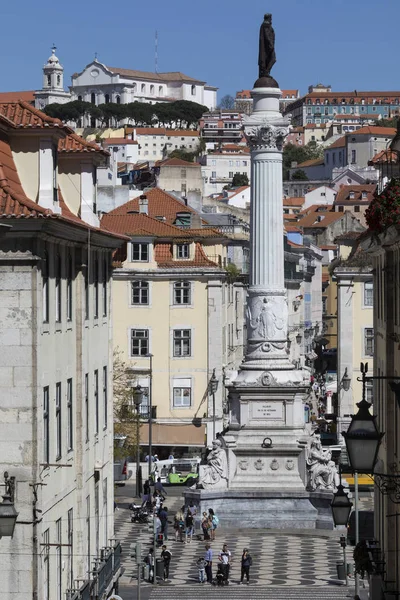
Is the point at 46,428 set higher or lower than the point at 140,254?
lower

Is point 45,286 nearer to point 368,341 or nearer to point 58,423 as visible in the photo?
point 58,423

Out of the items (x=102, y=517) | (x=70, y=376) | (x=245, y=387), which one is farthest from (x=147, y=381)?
(x=70, y=376)

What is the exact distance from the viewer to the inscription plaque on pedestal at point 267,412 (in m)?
59.2

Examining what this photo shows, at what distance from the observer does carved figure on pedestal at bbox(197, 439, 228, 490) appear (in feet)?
187

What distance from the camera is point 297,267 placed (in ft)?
394

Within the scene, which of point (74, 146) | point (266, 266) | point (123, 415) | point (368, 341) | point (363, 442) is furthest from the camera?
point (368, 341)

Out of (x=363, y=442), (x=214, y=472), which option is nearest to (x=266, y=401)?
(x=214, y=472)

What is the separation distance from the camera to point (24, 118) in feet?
97.7

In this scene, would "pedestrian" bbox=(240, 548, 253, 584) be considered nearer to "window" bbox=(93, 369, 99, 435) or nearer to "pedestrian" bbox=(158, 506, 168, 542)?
"pedestrian" bbox=(158, 506, 168, 542)

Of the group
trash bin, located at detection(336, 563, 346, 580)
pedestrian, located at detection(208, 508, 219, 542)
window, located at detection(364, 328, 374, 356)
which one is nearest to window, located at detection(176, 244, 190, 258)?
window, located at detection(364, 328, 374, 356)

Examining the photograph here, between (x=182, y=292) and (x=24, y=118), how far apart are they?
154 ft

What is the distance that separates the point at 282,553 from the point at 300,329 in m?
63.8

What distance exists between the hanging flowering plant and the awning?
143 ft

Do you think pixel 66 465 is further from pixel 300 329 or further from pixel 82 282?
pixel 300 329
